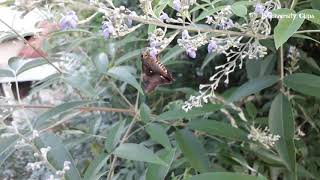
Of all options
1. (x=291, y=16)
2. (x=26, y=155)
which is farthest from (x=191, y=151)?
(x=26, y=155)

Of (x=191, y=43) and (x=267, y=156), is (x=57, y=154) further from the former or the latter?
(x=267, y=156)

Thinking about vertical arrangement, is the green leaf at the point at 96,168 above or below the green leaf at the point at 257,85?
below

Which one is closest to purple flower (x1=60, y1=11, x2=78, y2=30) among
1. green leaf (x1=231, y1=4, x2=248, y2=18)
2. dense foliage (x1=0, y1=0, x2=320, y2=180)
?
dense foliage (x1=0, y1=0, x2=320, y2=180)

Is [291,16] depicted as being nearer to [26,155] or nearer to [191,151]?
[191,151]

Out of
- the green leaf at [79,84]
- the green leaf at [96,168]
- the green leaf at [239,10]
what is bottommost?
the green leaf at [96,168]

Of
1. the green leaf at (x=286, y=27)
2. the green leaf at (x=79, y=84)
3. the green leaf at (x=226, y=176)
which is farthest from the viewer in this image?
the green leaf at (x=79, y=84)

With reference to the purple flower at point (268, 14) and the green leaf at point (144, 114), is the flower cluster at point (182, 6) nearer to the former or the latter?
the purple flower at point (268, 14)

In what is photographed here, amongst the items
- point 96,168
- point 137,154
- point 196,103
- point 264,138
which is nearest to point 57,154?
point 96,168

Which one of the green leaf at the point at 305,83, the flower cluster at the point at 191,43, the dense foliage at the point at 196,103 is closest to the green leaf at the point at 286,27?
the dense foliage at the point at 196,103
